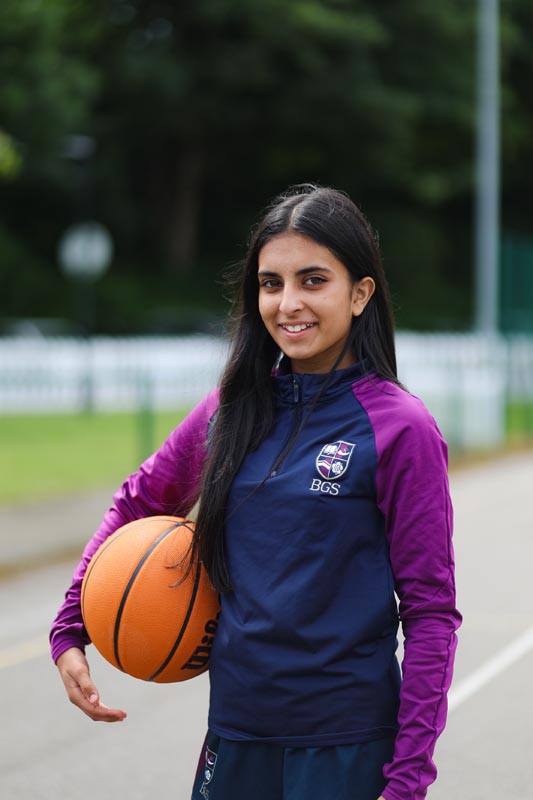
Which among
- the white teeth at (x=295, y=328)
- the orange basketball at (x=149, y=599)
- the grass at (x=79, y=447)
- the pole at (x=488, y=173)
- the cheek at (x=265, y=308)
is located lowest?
the grass at (x=79, y=447)

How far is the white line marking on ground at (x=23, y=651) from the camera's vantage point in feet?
22.5

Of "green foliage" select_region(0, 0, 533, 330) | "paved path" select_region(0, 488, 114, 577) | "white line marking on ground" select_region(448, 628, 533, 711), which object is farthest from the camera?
"green foliage" select_region(0, 0, 533, 330)

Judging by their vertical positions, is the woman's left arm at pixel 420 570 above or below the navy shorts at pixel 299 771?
above

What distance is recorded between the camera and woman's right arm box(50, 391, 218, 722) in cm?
271

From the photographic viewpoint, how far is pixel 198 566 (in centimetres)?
276

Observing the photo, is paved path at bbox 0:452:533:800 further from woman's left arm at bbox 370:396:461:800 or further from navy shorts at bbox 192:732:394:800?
woman's left arm at bbox 370:396:461:800

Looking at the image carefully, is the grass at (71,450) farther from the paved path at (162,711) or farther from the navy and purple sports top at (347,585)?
the navy and purple sports top at (347,585)

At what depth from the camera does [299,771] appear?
8.17ft

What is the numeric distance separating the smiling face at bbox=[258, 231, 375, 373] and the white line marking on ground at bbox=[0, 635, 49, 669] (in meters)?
4.60

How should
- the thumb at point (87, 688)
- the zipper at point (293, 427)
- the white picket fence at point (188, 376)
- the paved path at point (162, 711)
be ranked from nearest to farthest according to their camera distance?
the zipper at point (293, 427)
the thumb at point (87, 688)
the paved path at point (162, 711)
the white picket fence at point (188, 376)

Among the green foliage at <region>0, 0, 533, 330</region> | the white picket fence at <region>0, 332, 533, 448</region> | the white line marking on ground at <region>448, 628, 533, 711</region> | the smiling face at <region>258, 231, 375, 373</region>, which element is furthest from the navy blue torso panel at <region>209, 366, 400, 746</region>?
the green foliage at <region>0, 0, 533, 330</region>

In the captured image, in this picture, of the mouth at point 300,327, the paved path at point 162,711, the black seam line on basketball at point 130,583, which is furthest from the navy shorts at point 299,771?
the paved path at point 162,711

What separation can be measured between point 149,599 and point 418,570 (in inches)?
Answer: 26.4

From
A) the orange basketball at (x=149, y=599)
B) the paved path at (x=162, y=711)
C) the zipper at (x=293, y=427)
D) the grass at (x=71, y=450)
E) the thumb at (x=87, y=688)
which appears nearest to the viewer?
the zipper at (x=293, y=427)
